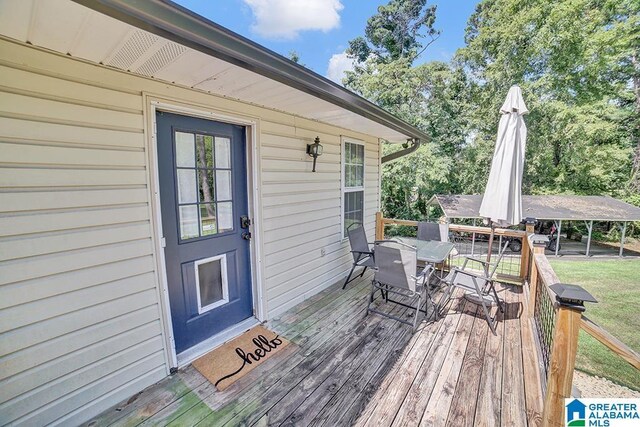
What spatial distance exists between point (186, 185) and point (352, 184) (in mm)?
2788

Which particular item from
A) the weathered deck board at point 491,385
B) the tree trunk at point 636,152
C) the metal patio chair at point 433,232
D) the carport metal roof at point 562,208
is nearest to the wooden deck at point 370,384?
the weathered deck board at point 491,385

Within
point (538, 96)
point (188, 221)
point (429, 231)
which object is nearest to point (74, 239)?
point (188, 221)

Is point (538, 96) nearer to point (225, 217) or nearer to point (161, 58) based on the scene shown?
point (225, 217)

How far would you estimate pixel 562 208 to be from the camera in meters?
11.4

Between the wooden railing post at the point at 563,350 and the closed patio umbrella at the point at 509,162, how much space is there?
1631mm

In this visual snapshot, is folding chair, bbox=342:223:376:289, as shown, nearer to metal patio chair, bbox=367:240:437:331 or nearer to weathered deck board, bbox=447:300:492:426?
metal patio chair, bbox=367:240:437:331

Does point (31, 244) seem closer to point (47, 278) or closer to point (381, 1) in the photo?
point (47, 278)

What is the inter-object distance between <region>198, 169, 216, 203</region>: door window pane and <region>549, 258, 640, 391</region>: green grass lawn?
5.05 metres

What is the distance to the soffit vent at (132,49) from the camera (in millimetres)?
1350

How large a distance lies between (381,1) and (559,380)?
19.0 meters

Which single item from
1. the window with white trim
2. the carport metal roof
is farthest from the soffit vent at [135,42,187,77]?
the carport metal roof

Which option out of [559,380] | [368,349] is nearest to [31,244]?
[368,349]

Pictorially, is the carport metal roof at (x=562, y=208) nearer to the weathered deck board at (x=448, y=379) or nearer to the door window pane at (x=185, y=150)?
the weathered deck board at (x=448, y=379)

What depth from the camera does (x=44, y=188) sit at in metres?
1.57
